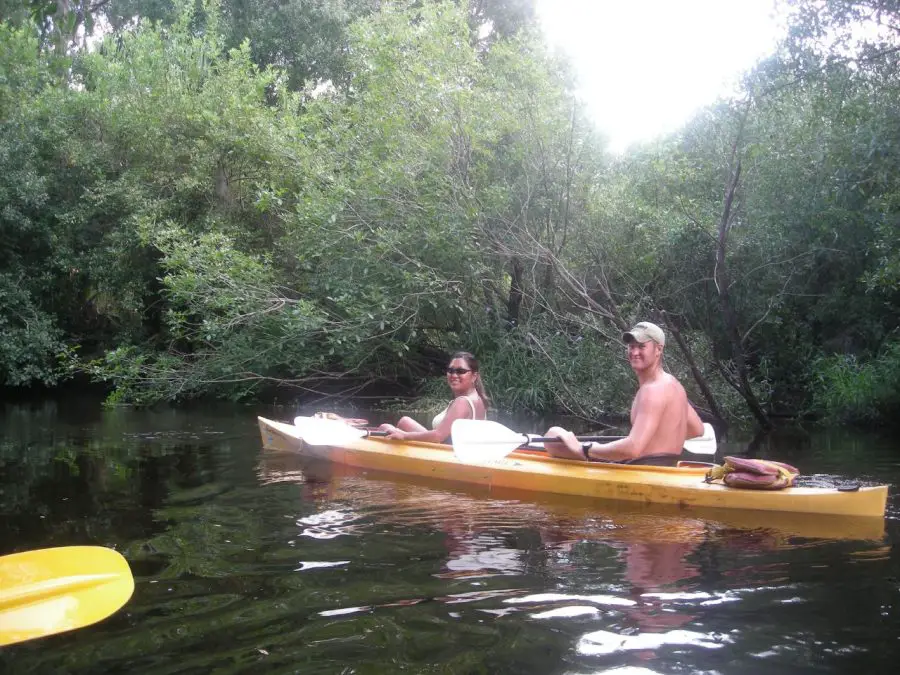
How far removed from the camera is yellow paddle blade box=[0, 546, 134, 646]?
2.71 metres

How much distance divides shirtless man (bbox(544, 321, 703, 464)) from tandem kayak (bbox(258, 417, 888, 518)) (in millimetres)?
114

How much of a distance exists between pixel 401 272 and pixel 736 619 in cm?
756

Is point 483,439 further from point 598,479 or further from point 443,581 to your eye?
point 443,581

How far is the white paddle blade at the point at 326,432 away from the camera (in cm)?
649

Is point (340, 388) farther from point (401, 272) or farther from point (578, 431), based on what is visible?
point (578, 431)

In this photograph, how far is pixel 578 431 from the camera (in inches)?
384

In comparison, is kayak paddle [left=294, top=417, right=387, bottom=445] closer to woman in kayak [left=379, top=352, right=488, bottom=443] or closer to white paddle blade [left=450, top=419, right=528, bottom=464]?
woman in kayak [left=379, top=352, right=488, bottom=443]

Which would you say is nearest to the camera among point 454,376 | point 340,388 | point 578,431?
point 454,376

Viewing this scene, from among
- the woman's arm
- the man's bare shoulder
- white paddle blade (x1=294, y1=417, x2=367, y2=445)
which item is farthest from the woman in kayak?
the man's bare shoulder

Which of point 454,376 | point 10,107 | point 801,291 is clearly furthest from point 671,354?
point 10,107

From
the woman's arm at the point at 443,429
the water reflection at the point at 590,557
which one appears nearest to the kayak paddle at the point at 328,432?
the woman's arm at the point at 443,429

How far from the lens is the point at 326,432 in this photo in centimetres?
655

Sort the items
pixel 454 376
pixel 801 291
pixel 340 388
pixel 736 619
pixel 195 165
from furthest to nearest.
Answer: pixel 195 165 < pixel 340 388 < pixel 801 291 < pixel 454 376 < pixel 736 619

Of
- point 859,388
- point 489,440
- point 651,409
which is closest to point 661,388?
point 651,409
